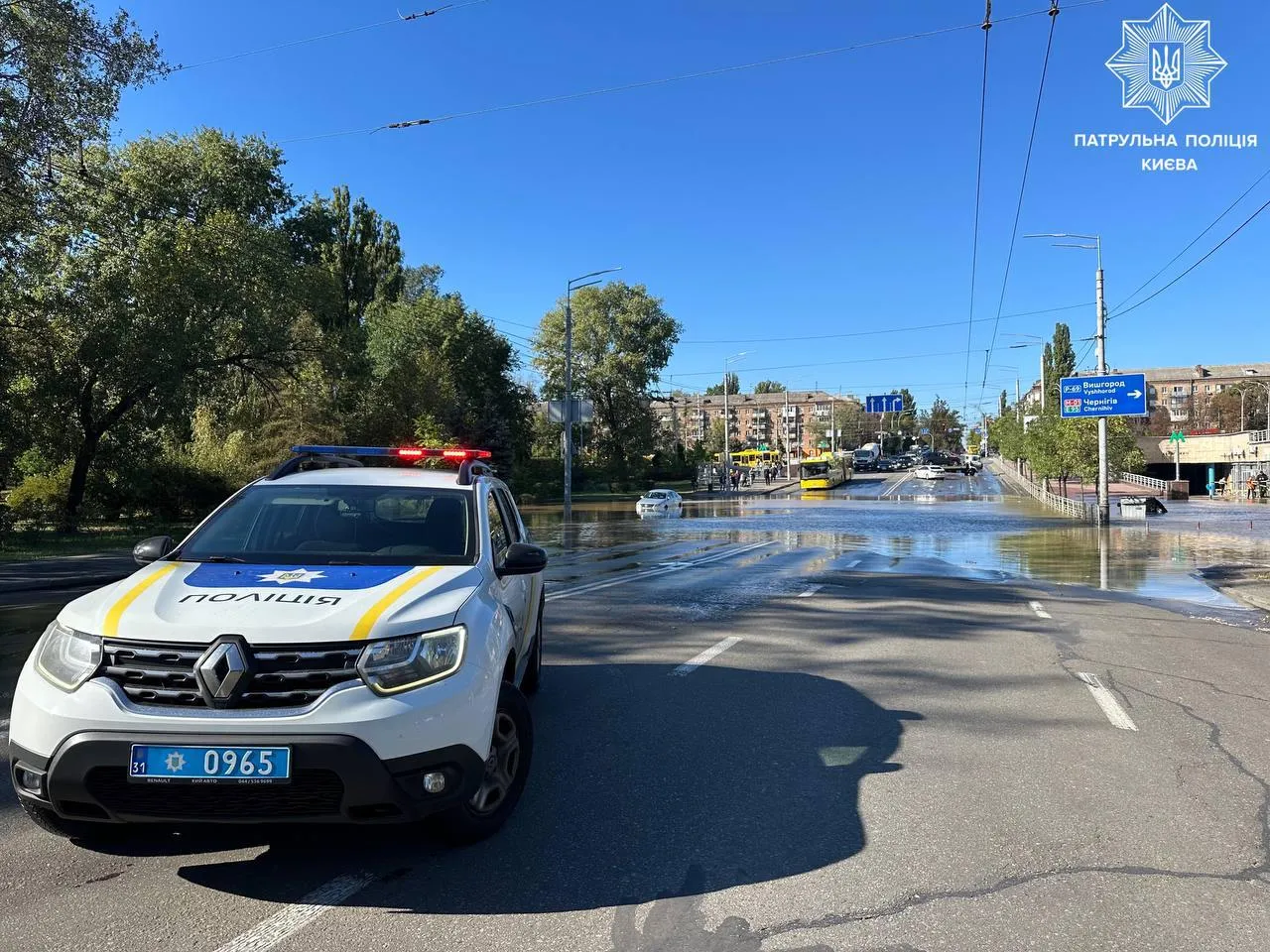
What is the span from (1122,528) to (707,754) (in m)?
32.5

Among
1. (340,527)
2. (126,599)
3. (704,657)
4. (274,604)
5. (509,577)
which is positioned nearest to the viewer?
(274,604)

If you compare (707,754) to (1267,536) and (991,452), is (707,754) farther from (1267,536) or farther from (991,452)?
(991,452)

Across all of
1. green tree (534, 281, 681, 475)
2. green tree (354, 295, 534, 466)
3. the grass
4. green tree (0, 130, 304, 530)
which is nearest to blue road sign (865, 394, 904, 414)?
green tree (534, 281, 681, 475)

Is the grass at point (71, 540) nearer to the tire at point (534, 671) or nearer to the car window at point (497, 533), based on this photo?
the tire at point (534, 671)

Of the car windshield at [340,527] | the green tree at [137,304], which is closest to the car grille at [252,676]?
the car windshield at [340,527]

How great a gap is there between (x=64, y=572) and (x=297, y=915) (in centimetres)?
1569

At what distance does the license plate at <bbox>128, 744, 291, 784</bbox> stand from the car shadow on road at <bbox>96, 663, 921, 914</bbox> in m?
0.60

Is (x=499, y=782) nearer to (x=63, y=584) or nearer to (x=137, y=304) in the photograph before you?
(x=63, y=584)

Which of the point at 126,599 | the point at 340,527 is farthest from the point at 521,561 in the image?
the point at 126,599

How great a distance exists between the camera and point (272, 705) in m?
3.38

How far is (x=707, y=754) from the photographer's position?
5.38m

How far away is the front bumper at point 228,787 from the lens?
10.7ft

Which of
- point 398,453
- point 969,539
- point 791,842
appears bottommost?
point 969,539

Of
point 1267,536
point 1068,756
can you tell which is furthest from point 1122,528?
point 1068,756
